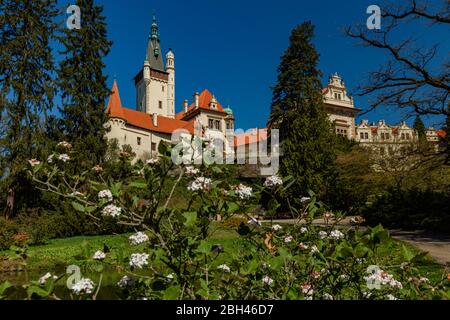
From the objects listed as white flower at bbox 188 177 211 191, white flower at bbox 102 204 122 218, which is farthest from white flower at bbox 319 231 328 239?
white flower at bbox 102 204 122 218

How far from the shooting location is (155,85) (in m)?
59.4

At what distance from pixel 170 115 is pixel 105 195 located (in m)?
58.0

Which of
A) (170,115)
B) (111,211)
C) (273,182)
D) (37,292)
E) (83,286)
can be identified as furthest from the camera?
(170,115)

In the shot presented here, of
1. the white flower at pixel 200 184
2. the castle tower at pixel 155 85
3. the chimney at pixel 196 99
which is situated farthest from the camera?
the castle tower at pixel 155 85

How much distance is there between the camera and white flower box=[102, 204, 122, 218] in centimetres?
178

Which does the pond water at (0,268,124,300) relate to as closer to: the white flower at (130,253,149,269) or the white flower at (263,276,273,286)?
the white flower at (130,253,149,269)

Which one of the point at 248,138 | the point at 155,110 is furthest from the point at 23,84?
the point at 155,110

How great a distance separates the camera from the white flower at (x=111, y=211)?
1778 mm

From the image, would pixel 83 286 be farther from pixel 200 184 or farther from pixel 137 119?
pixel 137 119

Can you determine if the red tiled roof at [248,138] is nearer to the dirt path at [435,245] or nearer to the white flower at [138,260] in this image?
the dirt path at [435,245]

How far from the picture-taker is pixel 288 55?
33250mm

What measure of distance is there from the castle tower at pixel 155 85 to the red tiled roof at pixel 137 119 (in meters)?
10.5

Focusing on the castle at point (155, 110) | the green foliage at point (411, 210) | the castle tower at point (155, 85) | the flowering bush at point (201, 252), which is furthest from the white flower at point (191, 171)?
the castle tower at point (155, 85)

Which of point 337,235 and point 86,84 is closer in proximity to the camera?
point 337,235
